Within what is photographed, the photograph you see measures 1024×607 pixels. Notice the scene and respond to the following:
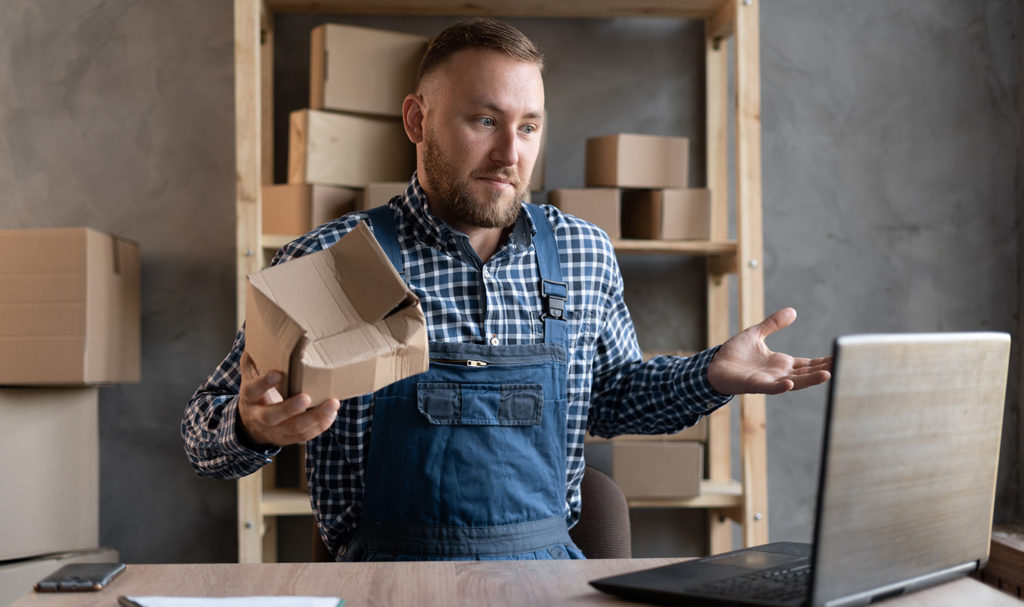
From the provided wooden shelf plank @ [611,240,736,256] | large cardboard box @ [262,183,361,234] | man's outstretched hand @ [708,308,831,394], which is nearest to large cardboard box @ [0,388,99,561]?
large cardboard box @ [262,183,361,234]

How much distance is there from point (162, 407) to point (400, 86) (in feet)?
3.70

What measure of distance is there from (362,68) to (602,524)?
125 cm

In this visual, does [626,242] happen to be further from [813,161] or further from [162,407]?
[162,407]

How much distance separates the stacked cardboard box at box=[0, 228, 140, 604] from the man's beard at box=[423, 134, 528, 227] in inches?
37.6

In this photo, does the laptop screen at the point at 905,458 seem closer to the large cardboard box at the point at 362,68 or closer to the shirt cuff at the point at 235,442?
the shirt cuff at the point at 235,442

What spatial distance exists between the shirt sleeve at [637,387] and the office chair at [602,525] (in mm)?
113

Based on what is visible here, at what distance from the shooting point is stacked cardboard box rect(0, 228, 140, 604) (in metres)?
1.98

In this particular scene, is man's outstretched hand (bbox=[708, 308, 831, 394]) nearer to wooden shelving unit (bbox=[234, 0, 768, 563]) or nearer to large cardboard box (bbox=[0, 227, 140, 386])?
wooden shelving unit (bbox=[234, 0, 768, 563])

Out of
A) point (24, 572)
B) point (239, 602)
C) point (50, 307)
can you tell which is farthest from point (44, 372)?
point (239, 602)

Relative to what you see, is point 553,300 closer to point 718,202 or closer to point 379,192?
point 379,192

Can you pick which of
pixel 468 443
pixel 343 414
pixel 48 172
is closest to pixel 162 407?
pixel 48 172

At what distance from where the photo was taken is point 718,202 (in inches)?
98.4

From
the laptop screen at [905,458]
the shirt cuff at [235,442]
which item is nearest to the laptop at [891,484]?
the laptop screen at [905,458]

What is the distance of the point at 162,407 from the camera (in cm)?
248
